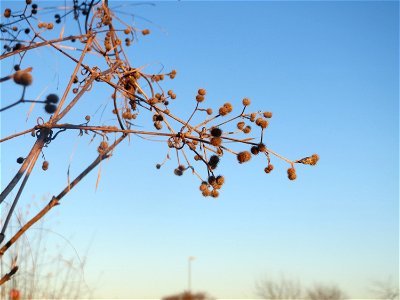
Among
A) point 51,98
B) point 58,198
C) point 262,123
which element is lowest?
point 58,198

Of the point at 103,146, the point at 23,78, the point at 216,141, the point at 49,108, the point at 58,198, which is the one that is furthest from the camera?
the point at 103,146

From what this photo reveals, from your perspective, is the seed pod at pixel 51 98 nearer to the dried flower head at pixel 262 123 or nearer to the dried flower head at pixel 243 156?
the dried flower head at pixel 243 156

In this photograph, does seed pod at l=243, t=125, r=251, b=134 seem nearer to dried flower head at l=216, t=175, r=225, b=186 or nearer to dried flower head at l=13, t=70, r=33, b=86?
dried flower head at l=216, t=175, r=225, b=186

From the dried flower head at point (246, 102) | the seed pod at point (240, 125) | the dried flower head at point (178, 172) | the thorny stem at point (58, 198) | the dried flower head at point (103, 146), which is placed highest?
the dried flower head at point (246, 102)

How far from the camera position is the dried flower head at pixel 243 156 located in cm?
139

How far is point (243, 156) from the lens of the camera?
4.58 ft

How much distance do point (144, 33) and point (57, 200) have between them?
0.87 m

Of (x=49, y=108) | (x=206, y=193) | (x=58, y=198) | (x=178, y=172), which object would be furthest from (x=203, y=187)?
(x=49, y=108)

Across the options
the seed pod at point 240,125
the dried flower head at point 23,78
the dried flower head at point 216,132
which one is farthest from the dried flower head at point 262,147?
the dried flower head at point 23,78

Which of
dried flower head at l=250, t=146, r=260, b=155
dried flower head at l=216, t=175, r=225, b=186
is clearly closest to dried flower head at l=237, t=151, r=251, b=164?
dried flower head at l=250, t=146, r=260, b=155

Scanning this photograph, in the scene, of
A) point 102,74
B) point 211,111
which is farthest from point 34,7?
point 211,111

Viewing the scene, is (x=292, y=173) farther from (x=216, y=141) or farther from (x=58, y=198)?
(x=58, y=198)

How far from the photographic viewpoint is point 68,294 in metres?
3.54

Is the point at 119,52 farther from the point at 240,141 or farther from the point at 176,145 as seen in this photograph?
the point at 240,141
